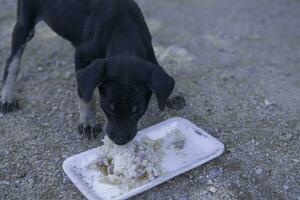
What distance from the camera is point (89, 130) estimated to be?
478cm

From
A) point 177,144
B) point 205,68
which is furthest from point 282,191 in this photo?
point 205,68

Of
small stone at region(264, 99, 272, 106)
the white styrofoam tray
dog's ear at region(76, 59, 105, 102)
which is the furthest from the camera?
small stone at region(264, 99, 272, 106)

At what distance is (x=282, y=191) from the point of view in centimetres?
414

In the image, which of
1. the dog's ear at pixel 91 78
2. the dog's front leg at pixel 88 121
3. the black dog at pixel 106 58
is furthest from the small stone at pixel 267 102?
the dog's ear at pixel 91 78

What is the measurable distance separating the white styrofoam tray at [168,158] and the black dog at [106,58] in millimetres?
417

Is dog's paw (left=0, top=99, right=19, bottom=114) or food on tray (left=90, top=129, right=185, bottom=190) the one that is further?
dog's paw (left=0, top=99, right=19, bottom=114)

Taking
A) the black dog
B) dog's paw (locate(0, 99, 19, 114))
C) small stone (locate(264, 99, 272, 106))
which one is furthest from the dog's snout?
small stone (locate(264, 99, 272, 106))

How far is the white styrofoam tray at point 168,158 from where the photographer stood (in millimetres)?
3875

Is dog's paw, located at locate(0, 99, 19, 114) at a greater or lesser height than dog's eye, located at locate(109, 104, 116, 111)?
lesser

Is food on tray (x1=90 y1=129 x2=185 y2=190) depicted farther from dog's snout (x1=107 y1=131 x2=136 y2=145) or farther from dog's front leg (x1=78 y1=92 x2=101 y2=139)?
dog's front leg (x1=78 y1=92 x2=101 y2=139)

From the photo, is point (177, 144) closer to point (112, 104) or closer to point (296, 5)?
point (112, 104)

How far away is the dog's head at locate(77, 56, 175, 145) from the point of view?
375 centimetres

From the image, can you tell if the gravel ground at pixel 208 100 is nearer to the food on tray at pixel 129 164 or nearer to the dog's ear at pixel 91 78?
the food on tray at pixel 129 164

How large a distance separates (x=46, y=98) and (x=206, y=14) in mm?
3129
